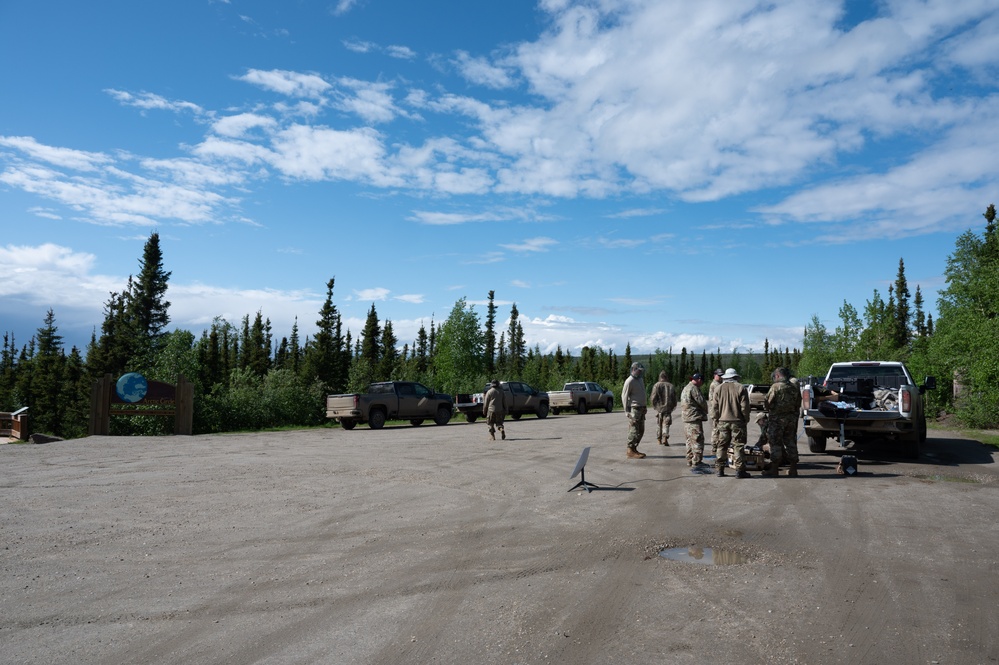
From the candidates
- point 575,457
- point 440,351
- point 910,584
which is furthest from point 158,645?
point 440,351

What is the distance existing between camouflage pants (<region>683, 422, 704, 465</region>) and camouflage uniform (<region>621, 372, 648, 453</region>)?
150cm

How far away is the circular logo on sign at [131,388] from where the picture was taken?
74.6 ft

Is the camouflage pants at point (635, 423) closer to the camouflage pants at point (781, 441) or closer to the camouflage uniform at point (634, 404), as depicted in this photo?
the camouflage uniform at point (634, 404)

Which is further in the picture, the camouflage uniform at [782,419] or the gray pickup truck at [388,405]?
the gray pickup truck at [388,405]

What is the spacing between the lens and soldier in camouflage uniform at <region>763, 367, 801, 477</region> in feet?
37.2

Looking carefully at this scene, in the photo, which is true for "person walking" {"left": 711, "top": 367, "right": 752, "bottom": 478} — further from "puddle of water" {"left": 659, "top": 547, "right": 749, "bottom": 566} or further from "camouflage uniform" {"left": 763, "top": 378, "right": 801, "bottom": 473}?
"puddle of water" {"left": 659, "top": 547, "right": 749, "bottom": 566}

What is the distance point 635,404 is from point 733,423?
270 cm

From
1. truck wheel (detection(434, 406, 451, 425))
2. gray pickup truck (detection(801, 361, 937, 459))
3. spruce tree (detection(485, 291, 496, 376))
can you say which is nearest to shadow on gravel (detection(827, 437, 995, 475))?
gray pickup truck (detection(801, 361, 937, 459))

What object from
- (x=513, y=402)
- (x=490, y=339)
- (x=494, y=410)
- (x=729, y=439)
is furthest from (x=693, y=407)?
(x=490, y=339)

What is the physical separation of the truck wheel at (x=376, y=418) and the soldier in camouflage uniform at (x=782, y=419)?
17794 mm

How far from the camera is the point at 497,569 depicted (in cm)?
607

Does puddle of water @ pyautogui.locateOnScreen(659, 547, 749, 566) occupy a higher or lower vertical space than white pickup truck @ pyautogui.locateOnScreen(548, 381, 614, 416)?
lower

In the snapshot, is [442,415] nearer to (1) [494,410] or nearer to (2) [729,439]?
(1) [494,410]

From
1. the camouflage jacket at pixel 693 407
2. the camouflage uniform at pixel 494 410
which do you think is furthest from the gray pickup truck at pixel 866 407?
the camouflage uniform at pixel 494 410
